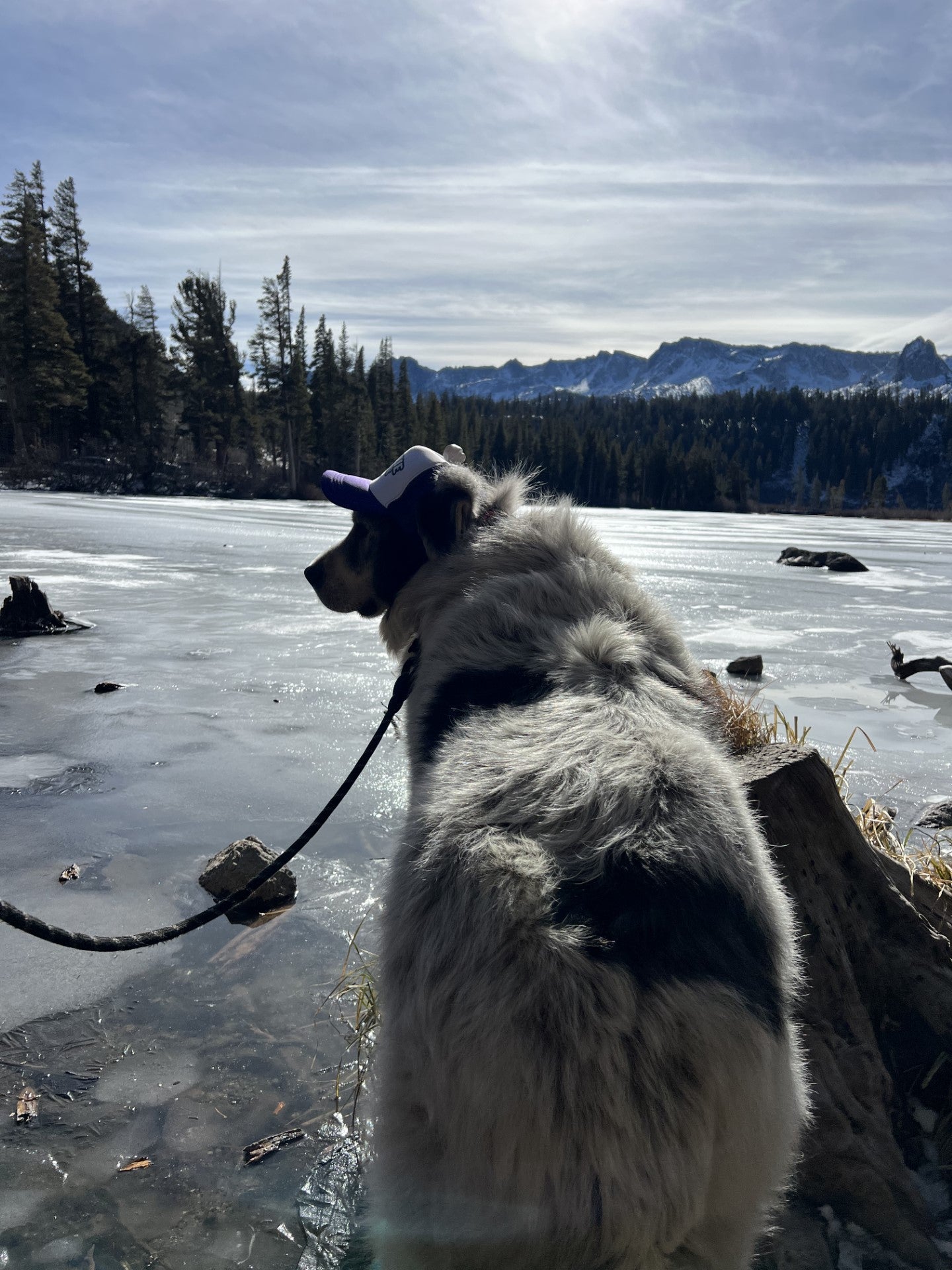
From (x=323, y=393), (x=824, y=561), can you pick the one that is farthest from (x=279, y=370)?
(x=824, y=561)

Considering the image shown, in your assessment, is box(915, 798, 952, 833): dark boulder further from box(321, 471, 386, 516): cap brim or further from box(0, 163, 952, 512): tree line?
box(0, 163, 952, 512): tree line

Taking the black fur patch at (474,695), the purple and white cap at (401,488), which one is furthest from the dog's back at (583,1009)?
the purple and white cap at (401,488)

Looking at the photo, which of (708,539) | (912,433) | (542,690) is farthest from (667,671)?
(912,433)

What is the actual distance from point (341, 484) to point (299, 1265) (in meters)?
2.68

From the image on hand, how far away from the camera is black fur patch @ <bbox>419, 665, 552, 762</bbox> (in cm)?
201

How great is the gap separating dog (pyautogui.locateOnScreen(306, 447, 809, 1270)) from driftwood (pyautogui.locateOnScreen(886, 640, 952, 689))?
7132mm

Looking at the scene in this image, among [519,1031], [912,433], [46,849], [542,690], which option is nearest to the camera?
[519,1031]

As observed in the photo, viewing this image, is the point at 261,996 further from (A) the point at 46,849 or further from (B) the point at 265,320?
(B) the point at 265,320

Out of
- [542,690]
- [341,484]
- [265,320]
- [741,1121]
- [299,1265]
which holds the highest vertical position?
[265,320]

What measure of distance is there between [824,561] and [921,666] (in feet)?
44.8

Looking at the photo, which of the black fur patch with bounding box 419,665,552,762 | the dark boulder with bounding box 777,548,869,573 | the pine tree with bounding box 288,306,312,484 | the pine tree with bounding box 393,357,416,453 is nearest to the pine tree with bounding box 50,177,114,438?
the pine tree with bounding box 288,306,312,484

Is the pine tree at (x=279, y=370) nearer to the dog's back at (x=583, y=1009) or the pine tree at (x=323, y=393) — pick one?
the pine tree at (x=323, y=393)

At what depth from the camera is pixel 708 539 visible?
31.3 m

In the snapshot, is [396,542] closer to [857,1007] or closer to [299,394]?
[857,1007]
